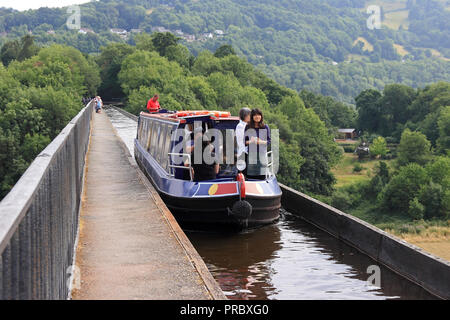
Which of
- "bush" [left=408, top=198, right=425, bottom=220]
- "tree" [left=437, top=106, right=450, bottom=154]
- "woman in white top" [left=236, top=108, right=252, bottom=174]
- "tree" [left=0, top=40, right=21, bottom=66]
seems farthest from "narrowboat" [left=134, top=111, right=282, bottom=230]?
"tree" [left=0, top=40, right=21, bottom=66]

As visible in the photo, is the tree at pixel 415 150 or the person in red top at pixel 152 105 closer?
the person in red top at pixel 152 105

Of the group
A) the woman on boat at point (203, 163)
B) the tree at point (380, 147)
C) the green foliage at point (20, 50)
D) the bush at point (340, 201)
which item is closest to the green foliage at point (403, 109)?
the tree at point (380, 147)

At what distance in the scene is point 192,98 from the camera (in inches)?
3580

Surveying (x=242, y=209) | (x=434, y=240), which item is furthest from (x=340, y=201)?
(x=242, y=209)

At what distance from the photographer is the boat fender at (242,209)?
11.7 meters

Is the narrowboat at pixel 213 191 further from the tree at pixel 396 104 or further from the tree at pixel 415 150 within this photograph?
the tree at pixel 396 104

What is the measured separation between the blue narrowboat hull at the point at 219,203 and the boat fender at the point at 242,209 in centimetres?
12

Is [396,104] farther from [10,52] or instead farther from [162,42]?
[10,52]

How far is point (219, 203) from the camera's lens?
1198 centimetres
